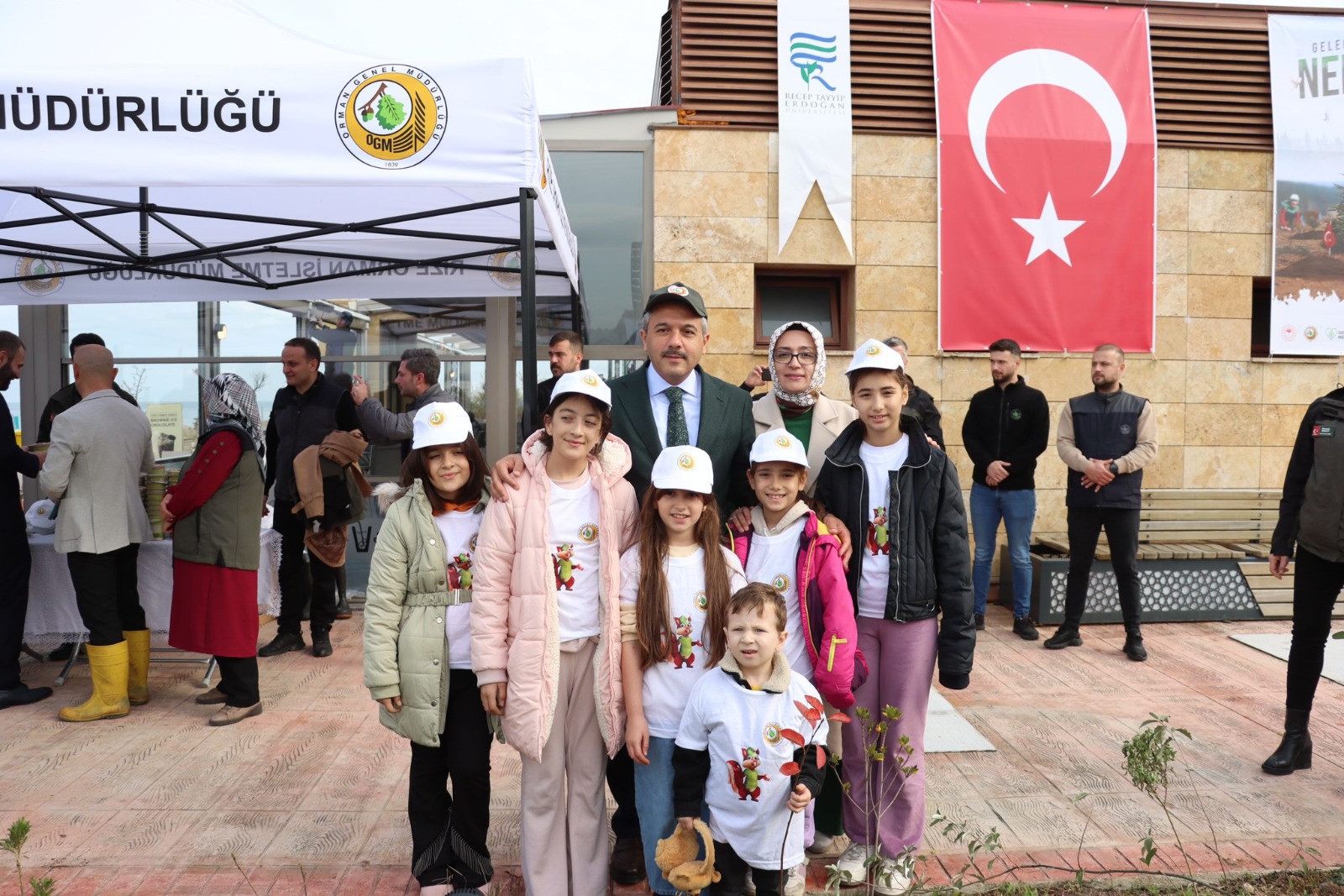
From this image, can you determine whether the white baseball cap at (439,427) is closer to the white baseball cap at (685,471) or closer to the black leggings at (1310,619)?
Result: the white baseball cap at (685,471)

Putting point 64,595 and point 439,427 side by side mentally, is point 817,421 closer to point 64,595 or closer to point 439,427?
point 439,427

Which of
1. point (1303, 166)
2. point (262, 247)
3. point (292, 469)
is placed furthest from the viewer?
point (1303, 166)

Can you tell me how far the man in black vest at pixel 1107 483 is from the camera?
6180 mm

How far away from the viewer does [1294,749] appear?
4219mm

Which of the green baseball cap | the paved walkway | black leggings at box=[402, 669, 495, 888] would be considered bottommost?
the paved walkway

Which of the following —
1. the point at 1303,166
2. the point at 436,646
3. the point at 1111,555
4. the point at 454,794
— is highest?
the point at 1303,166

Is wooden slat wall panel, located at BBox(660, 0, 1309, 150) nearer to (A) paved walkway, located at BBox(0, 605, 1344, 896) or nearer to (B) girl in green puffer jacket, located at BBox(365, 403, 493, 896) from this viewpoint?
(A) paved walkway, located at BBox(0, 605, 1344, 896)

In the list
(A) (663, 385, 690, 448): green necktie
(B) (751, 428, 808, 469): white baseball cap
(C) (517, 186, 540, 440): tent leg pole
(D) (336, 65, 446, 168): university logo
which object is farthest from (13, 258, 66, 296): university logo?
(B) (751, 428, 808, 469): white baseball cap

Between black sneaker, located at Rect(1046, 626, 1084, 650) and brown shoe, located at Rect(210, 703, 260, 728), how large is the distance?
4807 millimetres

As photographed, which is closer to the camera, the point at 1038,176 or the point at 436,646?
the point at 436,646

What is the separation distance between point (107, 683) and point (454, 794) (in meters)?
2.83

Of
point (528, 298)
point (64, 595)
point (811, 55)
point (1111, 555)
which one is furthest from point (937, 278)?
point (64, 595)

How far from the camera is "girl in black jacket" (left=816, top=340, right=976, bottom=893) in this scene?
10.2 ft

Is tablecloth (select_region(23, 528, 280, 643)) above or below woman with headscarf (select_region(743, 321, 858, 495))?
below
